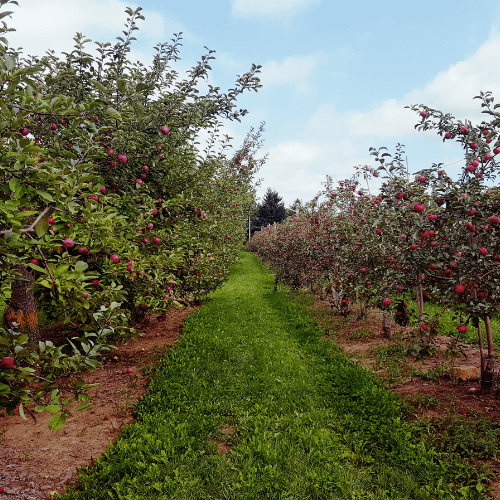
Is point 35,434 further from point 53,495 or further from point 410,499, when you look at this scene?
point 410,499

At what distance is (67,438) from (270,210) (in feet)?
140

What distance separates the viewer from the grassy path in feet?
9.83

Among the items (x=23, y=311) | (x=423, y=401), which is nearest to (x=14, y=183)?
(x=23, y=311)

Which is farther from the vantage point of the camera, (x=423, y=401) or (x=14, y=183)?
(x=423, y=401)

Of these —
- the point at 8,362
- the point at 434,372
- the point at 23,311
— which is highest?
the point at 8,362

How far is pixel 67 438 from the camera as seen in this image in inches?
150

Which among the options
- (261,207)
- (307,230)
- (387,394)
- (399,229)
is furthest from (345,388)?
(261,207)

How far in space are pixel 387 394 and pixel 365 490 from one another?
1731 mm

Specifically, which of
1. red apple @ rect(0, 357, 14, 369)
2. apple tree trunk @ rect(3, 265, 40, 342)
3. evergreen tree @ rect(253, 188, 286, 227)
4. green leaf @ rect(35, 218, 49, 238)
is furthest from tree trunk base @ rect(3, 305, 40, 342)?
evergreen tree @ rect(253, 188, 286, 227)

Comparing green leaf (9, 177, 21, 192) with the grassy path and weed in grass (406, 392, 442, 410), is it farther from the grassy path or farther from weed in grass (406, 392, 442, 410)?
weed in grass (406, 392, 442, 410)

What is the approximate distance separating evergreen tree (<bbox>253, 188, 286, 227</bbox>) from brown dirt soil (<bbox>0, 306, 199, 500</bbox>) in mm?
40229

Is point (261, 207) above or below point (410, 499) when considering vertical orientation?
above

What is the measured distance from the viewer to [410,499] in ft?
9.46

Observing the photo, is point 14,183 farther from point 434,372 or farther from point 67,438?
point 434,372
